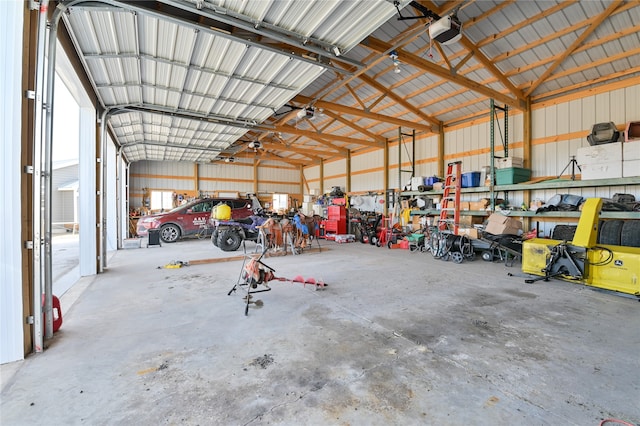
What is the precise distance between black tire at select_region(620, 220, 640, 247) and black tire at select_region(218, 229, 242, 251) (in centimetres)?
804

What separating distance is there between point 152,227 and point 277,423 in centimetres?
972

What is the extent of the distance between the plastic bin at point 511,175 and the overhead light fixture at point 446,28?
440 centimetres

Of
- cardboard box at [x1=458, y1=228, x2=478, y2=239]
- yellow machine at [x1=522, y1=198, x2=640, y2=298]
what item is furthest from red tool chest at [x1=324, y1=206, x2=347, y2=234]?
yellow machine at [x1=522, y1=198, x2=640, y2=298]

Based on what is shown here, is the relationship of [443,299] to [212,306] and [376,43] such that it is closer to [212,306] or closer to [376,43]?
[212,306]

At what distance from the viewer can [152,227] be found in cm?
959

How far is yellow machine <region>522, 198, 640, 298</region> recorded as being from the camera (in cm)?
377

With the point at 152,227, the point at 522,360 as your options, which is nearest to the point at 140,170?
the point at 152,227

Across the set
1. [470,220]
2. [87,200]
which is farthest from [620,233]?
[87,200]

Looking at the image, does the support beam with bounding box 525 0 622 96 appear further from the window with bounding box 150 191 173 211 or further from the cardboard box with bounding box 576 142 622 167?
the window with bounding box 150 191 173 211

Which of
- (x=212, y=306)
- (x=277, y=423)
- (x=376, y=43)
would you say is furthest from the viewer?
(x=376, y=43)

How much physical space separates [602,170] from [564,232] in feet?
4.73

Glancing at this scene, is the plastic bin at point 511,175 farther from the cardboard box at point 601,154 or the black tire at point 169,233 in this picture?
the black tire at point 169,233

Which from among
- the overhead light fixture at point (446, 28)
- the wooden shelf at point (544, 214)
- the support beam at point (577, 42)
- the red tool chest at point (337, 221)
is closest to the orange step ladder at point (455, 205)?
the wooden shelf at point (544, 214)

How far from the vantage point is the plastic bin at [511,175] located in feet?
24.6
